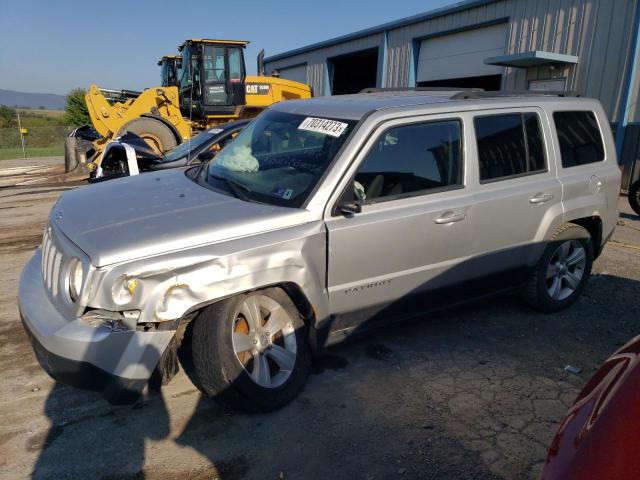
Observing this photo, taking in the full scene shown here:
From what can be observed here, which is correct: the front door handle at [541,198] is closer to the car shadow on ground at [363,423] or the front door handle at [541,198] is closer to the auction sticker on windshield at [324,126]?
the car shadow on ground at [363,423]

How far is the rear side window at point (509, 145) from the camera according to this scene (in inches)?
146

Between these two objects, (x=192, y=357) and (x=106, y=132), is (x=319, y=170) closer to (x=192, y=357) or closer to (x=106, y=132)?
(x=192, y=357)

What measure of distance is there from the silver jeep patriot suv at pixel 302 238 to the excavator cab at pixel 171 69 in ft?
40.7

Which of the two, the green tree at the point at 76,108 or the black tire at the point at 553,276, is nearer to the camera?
the black tire at the point at 553,276

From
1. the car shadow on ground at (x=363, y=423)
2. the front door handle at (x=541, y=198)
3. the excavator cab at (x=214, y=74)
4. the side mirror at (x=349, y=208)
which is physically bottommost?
the car shadow on ground at (x=363, y=423)

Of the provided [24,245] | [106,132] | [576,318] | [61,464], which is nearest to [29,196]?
[106,132]

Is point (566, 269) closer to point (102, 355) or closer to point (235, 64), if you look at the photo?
point (102, 355)

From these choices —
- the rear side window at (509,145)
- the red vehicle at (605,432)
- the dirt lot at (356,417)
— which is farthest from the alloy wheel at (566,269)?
the red vehicle at (605,432)

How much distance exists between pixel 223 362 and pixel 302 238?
83 cm

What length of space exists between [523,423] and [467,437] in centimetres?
41

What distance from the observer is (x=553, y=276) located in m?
4.46

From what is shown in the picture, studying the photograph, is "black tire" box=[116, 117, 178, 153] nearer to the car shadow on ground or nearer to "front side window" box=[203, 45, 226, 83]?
"front side window" box=[203, 45, 226, 83]

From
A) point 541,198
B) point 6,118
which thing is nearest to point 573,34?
point 541,198

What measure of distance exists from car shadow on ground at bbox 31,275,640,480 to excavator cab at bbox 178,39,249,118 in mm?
10500
